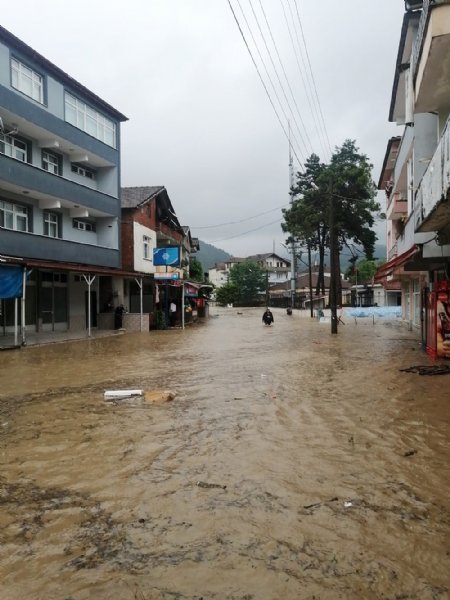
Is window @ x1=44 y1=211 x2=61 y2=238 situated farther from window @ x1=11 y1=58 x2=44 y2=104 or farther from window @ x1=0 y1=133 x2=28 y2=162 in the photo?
window @ x1=11 y1=58 x2=44 y2=104

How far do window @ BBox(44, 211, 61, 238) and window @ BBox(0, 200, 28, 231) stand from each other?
4.43 feet

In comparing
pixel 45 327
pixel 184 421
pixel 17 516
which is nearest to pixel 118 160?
pixel 45 327

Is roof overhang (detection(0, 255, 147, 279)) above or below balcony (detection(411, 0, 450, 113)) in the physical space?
below

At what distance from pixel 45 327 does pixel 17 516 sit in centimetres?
2012

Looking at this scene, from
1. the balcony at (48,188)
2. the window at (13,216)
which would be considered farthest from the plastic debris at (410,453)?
the window at (13,216)

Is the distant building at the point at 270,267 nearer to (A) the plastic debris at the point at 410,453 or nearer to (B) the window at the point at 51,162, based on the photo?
(B) the window at the point at 51,162

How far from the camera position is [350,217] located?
4600 centimetres

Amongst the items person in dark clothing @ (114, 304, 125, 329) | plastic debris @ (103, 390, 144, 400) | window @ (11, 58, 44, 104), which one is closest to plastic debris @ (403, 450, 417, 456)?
plastic debris @ (103, 390, 144, 400)

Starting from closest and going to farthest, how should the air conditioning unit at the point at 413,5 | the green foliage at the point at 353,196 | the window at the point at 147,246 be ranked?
1. the air conditioning unit at the point at 413,5
2. the window at the point at 147,246
3. the green foliage at the point at 353,196

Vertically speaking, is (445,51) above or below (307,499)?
above

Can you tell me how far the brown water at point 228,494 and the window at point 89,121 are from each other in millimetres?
18624

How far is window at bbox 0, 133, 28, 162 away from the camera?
19844 millimetres

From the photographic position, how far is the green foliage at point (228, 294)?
86.6 meters

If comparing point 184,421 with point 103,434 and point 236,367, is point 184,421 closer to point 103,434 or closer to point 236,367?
point 103,434
